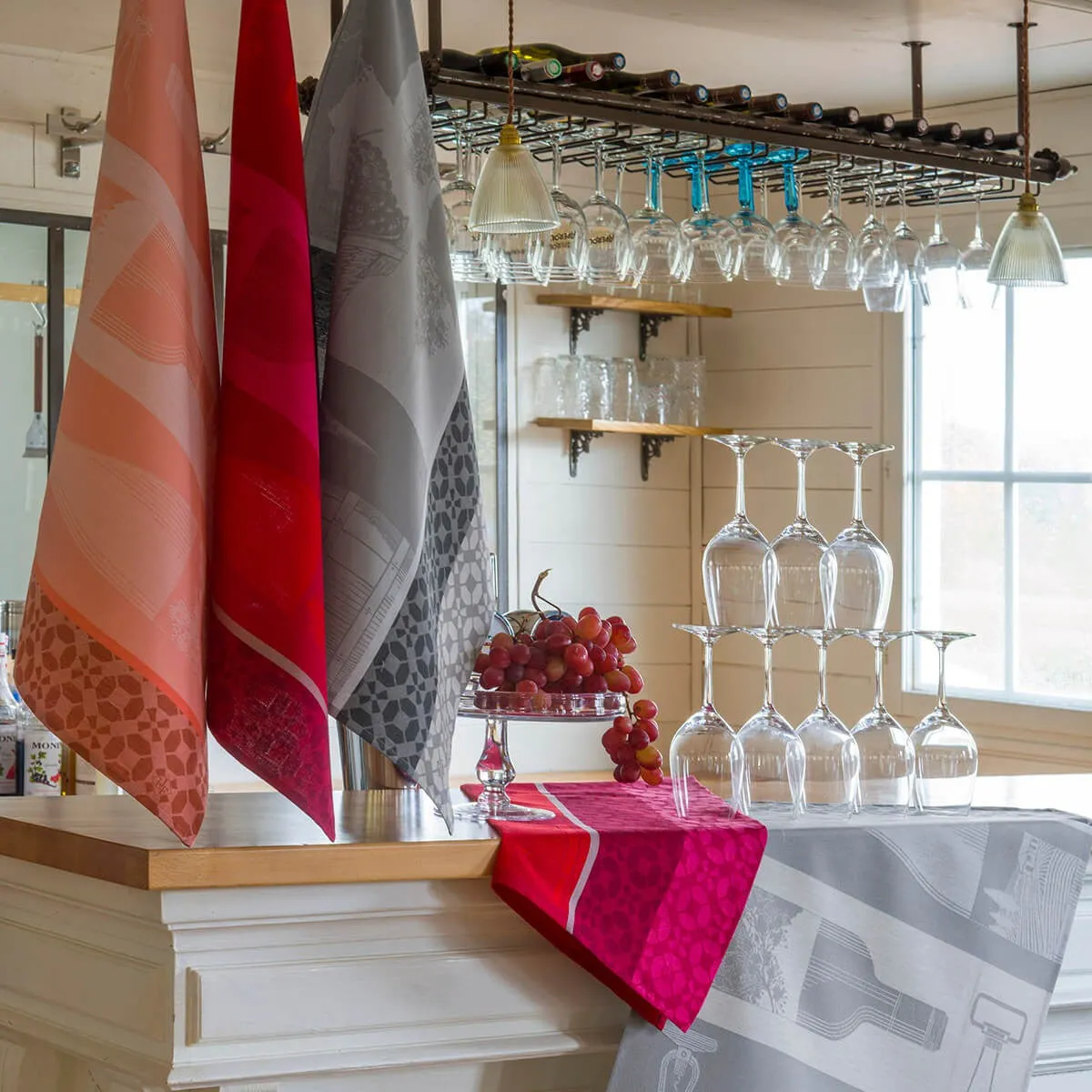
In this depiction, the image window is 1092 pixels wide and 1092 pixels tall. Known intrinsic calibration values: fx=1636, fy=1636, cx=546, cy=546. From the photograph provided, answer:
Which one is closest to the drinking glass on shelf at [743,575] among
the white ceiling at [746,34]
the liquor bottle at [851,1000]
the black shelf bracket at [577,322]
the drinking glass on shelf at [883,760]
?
the drinking glass on shelf at [883,760]

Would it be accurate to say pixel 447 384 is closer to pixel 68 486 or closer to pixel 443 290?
pixel 443 290

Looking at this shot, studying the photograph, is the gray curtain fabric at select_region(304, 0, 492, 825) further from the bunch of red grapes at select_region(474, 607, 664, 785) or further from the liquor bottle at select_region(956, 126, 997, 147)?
the liquor bottle at select_region(956, 126, 997, 147)

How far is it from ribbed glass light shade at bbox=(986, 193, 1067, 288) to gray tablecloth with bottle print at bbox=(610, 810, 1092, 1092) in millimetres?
993


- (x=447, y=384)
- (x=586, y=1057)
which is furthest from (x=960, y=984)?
(x=447, y=384)

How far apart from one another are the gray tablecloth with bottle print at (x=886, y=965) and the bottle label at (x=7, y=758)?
3.47 ft

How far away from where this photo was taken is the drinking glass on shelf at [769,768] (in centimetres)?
193

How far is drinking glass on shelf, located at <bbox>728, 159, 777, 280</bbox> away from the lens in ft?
8.70

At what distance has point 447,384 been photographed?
71.9 inches

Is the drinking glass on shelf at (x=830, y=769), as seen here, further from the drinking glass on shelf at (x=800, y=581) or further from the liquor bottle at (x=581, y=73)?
the liquor bottle at (x=581, y=73)

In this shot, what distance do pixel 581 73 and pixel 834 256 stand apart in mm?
591

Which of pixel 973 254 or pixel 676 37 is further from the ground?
pixel 676 37

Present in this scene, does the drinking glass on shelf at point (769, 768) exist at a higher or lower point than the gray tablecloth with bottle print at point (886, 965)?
higher

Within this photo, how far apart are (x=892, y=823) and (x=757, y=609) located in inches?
11.8

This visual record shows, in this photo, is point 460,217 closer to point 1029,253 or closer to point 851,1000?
point 1029,253
